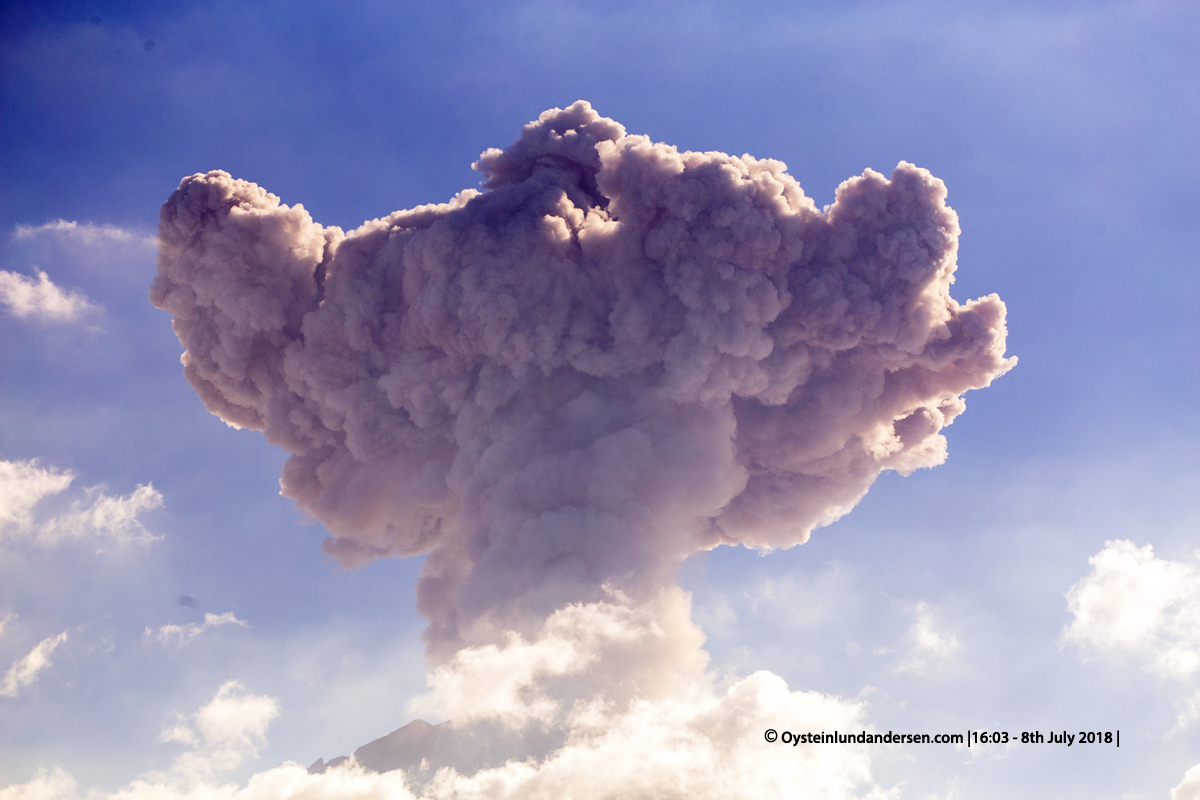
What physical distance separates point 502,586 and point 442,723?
20.2 ft

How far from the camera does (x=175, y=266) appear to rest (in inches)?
1453

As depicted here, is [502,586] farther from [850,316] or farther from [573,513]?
[850,316]

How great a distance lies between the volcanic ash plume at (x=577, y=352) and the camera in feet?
105

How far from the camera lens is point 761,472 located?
39.5 m

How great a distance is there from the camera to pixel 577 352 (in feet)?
113

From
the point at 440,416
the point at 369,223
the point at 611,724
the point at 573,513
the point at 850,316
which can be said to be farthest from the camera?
the point at 369,223

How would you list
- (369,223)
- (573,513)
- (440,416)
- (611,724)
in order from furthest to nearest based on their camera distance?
(369,223)
(440,416)
(573,513)
(611,724)

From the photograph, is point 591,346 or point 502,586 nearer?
point 502,586

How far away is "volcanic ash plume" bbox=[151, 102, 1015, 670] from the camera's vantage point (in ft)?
105

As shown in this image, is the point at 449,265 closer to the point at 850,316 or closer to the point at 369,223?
the point at 369,223

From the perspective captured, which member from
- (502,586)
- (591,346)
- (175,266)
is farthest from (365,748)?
(175,266)

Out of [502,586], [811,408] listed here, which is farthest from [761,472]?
[502,586]

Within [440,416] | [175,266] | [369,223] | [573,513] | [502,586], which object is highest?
[369,223]

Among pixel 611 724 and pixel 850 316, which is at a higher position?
pixel 850 316
